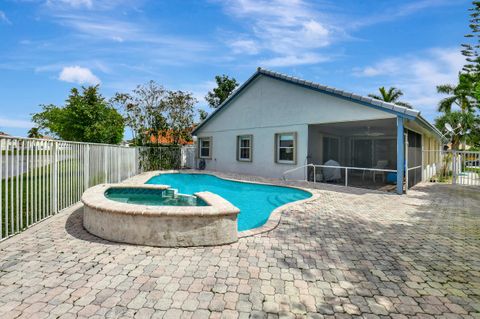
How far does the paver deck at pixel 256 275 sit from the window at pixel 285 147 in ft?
26.5

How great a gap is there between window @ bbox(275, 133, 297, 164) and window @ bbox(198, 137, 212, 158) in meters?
6.67

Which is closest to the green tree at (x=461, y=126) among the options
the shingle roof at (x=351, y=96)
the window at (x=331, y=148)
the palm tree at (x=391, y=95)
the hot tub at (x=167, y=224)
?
the palm tree at (x=391, y=95)

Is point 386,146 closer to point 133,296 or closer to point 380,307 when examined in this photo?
point 380,307

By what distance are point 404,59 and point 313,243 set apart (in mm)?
12620

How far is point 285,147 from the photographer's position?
13.8 meters

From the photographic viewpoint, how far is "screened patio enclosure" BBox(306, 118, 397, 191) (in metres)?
13.5

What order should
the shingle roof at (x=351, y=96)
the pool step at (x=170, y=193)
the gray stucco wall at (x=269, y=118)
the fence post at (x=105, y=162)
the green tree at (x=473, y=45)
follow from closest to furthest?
the pool step at (x=170, y=193) < the shingle roof at (x=351, y=96) < the fence post at (x=105, y=162) < the green tree at (x=473, y=45) < the gray stucco wall at (x=269, y=118)

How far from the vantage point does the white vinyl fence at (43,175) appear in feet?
15.1

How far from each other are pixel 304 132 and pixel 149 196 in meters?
8.25

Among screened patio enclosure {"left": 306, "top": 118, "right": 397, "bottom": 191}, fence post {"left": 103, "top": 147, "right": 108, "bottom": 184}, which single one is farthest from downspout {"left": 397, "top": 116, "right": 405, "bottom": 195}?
fence post {"left": 103, "top": 147, "right": 108, "bottom": 184}

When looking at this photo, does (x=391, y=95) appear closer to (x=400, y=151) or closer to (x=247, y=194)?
(x=400, y=151)

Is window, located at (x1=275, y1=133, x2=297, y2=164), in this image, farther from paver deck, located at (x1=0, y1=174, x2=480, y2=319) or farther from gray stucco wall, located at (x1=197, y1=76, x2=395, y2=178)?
paver deck, located at (x1=0, y1=174, x2=480, y2=319)

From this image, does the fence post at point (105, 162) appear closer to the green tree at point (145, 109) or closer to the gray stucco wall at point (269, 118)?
the gray stucco wall at point (269, 118)

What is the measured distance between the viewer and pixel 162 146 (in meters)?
19.5
